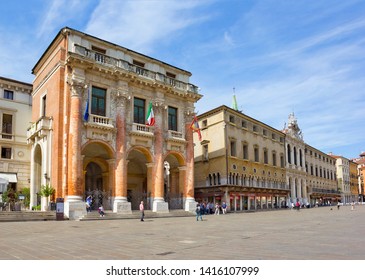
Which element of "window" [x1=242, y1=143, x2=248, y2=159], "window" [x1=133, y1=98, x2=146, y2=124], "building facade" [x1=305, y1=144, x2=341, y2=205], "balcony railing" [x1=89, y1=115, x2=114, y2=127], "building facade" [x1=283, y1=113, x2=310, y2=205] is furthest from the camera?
"building facade" [x1=305, y1=144, x2=341, y2=205]

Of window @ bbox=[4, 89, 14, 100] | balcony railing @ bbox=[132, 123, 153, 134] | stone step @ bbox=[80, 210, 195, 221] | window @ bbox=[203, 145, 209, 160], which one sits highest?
window @ bbox=[4, 89, 14, 100]

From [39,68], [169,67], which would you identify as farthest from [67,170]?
[169,67]

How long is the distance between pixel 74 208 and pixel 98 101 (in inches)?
381

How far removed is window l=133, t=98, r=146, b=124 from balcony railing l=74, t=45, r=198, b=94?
8.18 feet

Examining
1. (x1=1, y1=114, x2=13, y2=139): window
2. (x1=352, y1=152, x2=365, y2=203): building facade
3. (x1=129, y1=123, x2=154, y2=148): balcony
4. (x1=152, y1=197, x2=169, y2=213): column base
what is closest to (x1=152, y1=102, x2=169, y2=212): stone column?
(x1=152, y1=197, x2=169, y2=213): column base

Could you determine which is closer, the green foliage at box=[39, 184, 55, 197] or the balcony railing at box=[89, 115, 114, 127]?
the green foliage at box=[39, 184, 55, 197]

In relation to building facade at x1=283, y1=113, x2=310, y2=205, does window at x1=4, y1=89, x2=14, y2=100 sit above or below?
above

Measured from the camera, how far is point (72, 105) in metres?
29.3

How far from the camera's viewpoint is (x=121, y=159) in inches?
1245

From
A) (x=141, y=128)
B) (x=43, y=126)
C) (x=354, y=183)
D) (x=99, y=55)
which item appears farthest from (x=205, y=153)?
(x=354, y=183)

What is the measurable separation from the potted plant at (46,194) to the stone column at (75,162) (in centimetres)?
143

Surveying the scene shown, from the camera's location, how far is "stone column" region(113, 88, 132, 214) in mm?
30891

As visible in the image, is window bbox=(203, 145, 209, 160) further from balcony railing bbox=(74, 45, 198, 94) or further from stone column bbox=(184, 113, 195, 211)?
balcony railing bbox=(74, 45, 198, 94)

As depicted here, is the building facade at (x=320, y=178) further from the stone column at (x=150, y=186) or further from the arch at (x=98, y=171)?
the arch at (x=98, y=171)
